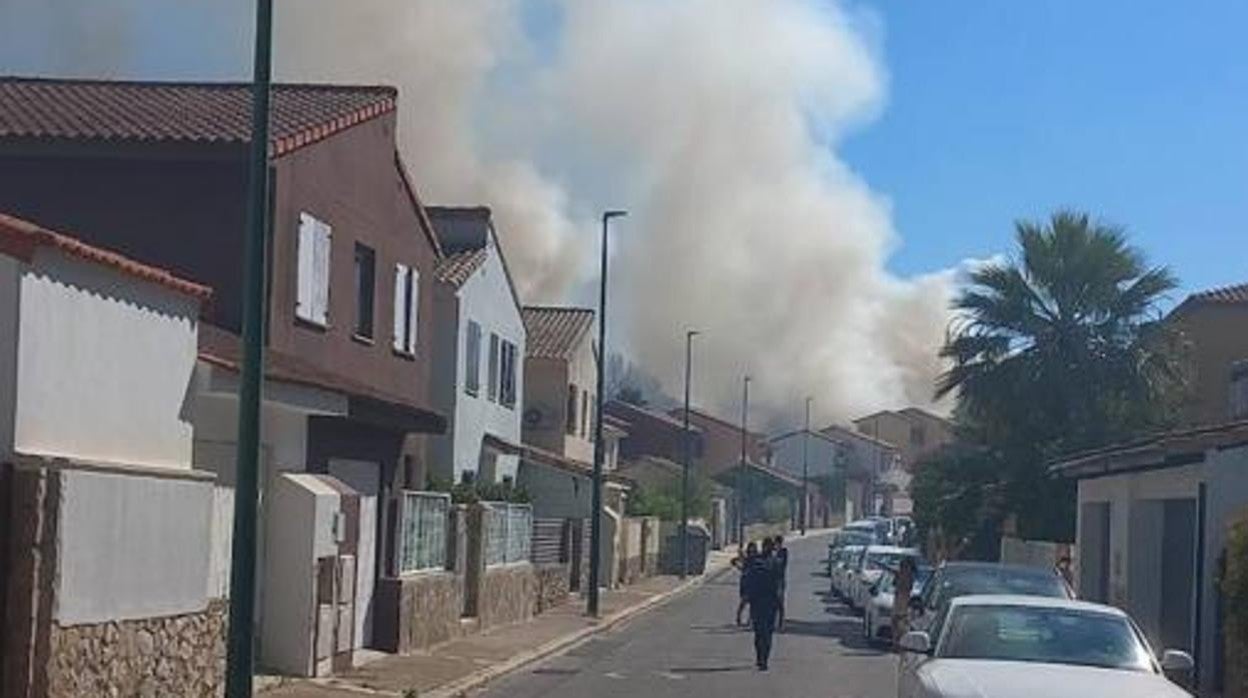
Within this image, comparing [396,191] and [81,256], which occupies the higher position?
[396,191]

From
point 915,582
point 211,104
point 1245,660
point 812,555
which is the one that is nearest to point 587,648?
point 915,582

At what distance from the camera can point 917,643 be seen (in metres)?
15.2

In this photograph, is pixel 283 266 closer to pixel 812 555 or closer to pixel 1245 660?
pixel 1245 660

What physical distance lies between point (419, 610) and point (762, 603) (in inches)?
175

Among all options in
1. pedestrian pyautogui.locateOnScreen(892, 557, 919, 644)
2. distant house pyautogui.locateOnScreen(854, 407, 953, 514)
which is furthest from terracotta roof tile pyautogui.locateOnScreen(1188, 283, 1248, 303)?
distant house pyautogui.locateOnScreen(854, 407, 953, 514)

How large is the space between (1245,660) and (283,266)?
12534 millimetres

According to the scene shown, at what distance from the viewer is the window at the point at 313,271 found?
27.5 meters

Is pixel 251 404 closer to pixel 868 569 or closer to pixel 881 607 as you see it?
pixel 881 607

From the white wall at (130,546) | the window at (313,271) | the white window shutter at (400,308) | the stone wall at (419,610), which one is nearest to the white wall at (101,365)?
the white wall at (130,546)

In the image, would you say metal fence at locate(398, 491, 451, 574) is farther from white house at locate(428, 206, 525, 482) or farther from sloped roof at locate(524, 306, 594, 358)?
sloped roof at locate(524, 306, 594, 358)

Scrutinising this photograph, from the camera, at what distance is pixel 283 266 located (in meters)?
27.0

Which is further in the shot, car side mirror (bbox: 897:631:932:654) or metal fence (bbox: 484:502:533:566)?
metal fence (bbox: 484:502:533:566)

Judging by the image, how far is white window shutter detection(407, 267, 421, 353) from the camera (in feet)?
113

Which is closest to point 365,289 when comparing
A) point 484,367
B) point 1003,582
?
point 1003,582
